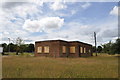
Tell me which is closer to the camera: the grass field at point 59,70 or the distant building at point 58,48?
the grass field at point 59,70

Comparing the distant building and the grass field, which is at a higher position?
the distant building

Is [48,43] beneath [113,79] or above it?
above

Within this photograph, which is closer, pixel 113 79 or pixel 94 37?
pixel 113 79

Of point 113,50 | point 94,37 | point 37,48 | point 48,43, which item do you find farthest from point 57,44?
point 94,37

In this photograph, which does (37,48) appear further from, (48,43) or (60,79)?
(60,79)

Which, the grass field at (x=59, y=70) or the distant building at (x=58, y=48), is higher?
the distant building at (x=58, y=48)

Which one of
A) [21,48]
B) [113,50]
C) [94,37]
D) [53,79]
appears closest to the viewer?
[53,79]

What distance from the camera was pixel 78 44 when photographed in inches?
1341

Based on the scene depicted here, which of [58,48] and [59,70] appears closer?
[59,70]

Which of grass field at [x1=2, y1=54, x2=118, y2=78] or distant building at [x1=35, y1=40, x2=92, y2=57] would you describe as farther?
distant building at [x1=35, y1=40, x2=92, y2=57]

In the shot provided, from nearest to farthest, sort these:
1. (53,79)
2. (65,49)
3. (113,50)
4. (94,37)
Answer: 1. (53,79)
2. (65,49)
3. (113,50)
4. (94,37)

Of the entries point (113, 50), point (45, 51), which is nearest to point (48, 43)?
point (45, 51)

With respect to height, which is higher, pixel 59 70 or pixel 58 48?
pixel 58 48

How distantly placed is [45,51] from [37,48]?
8.36ft
